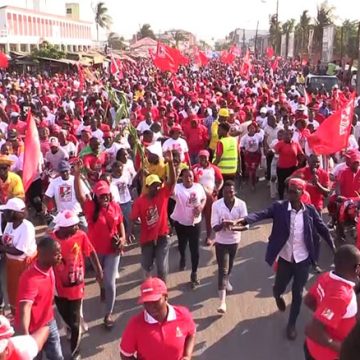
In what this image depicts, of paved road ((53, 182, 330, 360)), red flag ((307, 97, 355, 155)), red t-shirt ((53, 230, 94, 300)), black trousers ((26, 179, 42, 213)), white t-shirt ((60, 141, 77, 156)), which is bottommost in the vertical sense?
paved road ((53, 182, 330, 360))

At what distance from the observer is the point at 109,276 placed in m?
5.45

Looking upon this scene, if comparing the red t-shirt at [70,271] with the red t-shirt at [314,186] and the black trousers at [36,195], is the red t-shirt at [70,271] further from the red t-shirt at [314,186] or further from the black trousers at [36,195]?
the black trousers at [36,195]

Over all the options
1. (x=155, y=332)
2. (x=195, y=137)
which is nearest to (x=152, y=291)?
(x=155, y=332)

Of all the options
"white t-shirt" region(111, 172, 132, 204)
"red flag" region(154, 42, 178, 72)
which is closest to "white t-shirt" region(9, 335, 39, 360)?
"white t-shirt" region(111, 172, 132, 204)

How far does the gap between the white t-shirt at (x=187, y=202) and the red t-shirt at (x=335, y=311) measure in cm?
295

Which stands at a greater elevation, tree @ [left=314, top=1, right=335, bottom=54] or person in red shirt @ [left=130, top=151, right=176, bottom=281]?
tree @ [left=314, top=1, right=335, bottom=54]

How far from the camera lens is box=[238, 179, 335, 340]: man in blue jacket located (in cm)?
512

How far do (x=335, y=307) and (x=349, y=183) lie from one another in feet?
13.3

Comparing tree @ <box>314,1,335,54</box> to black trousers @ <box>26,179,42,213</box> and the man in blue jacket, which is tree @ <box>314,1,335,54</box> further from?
the man in blue jacket

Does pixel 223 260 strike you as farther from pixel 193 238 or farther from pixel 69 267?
pixel 69 267

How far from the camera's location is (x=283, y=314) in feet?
18.9

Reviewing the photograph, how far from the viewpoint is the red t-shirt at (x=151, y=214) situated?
5801mm

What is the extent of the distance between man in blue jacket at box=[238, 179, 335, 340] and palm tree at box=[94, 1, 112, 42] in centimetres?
→ 9513

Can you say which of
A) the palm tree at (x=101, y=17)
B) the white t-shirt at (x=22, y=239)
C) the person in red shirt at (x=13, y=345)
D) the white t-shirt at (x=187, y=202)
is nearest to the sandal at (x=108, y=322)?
the white t-shirt at (x=22, y=239)
